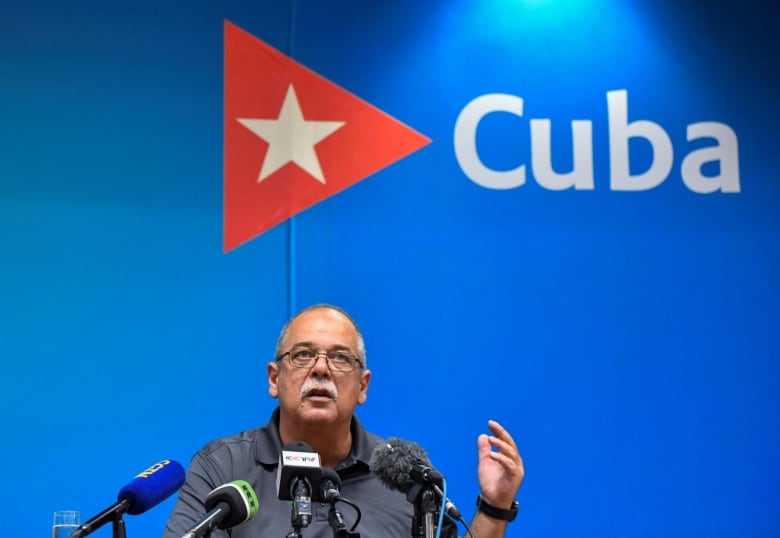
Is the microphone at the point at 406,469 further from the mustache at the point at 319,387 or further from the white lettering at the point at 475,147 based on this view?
the white lettering at the point at 475,147

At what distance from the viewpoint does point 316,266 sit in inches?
147

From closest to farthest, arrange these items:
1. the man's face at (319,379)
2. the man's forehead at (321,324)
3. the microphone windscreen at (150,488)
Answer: the microphone windscreen at (150,488) < the man's face at (319,379) < the man's forehead at (321,324)

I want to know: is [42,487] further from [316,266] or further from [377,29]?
[377,29]

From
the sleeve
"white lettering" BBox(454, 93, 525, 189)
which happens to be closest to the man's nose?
the sleeve

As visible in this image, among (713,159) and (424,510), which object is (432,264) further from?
(424,510)

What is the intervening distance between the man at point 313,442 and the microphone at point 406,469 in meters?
0.43

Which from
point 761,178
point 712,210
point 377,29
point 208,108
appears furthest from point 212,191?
point 761,178

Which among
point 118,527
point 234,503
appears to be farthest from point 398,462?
point 118,527

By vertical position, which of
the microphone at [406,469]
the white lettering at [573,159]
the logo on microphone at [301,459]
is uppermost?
the white lettering at [573,159]

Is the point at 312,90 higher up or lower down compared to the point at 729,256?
higher up

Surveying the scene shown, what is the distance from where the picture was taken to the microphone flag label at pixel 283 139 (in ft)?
12.2

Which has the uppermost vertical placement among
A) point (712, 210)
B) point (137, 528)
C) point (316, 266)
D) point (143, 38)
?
point (143, 38)

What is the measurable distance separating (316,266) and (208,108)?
816 mm

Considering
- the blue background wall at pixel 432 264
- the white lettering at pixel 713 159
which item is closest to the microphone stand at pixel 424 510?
the blue background wall at pixel 432 264
